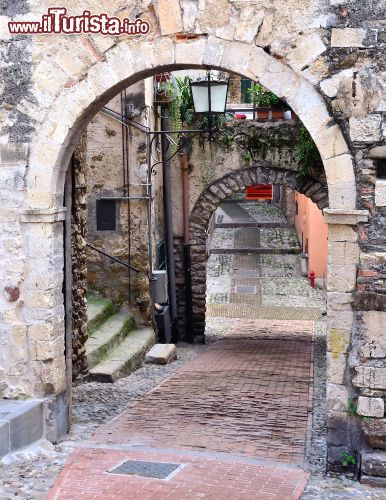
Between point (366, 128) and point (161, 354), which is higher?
point (366, 128)

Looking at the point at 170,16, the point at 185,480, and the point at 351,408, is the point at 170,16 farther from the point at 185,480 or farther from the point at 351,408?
the point at 185,480

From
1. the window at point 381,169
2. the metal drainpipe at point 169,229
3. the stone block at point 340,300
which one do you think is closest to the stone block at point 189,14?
the window at point 381,169

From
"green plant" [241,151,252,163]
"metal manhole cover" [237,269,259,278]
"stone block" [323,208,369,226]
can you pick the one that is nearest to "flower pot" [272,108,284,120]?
"green plant" [241,151,252,163]

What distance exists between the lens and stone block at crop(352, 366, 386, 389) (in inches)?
216

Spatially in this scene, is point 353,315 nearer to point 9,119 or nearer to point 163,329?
point 9,119

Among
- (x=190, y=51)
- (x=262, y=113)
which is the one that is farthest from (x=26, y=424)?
(x=262, y=113)

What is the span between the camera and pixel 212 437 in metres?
6.55

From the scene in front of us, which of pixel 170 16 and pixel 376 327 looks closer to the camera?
pixel 376 327

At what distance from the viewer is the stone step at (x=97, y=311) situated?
33.0 ft

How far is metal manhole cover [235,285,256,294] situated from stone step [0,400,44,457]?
1202cm

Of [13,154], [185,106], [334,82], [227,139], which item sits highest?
[185,106]

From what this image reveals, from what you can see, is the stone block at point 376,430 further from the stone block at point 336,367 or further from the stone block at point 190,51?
the stone block at point 190,51

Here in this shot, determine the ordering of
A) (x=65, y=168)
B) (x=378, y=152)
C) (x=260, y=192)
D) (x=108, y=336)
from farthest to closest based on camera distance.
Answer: (x=260, y=192) → (x=108, y=336) → (x=65, y=168) → (x=378, y=152)

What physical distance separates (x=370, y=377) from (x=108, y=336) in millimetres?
5006
